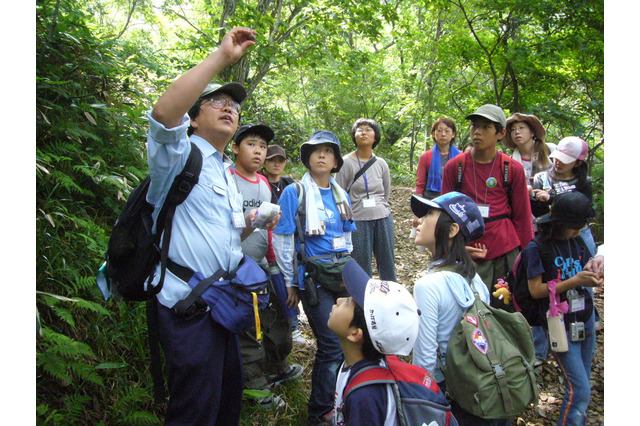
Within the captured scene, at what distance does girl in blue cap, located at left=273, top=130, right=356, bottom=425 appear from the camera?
3.22 metres

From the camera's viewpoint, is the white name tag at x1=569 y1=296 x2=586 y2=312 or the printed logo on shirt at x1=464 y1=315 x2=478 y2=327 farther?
the white name tag at x1=569 y1=296 x2=586 y2=312

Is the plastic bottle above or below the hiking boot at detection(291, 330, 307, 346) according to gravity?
above

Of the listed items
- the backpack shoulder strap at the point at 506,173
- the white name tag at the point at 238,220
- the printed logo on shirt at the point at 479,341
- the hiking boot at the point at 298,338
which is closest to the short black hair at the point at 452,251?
the printed logo on shirt at the point at 479,341

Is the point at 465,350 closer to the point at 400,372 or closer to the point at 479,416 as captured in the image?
the point at 479,416

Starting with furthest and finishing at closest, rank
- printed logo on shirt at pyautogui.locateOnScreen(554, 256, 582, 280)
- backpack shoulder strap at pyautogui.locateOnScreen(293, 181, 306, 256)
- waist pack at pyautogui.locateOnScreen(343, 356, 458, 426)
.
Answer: backpack shoulder strap at pyautogui.locateOnScreen(293, 181, 306, 256), printed logo on shirt at pyautogui.locateOnScreen(554, 256, 582, 280), waist pack at pyautogui.locateOnScreen(343, 356, 458, 426)

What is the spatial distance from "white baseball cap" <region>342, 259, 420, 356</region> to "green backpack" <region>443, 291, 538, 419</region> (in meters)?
0.41

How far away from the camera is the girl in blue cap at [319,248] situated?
322 centimetres

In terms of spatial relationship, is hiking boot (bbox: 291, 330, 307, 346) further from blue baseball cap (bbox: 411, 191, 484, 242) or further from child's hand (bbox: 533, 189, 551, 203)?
child's hand (bbox: 533, 189, 551, 203)

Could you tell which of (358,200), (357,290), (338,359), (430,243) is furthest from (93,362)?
(358,200)

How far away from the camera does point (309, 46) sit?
25.9ft

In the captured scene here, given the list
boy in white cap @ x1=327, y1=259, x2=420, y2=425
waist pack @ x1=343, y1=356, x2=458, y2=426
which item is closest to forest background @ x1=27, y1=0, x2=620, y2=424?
boy in white cap @ x1=327, y1=259, x2=420, y2=425

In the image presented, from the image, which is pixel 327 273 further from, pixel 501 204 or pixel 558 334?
pixel 501 204

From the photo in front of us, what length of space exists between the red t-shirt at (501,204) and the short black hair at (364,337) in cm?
220

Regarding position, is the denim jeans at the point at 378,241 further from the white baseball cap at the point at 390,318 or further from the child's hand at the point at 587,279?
the white baseball cap at the point at 390,318
